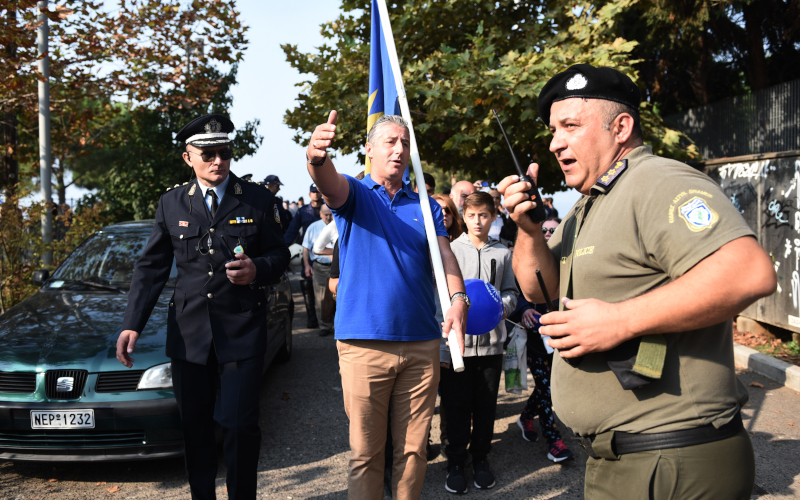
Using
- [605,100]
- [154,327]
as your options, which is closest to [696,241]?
[605,100]

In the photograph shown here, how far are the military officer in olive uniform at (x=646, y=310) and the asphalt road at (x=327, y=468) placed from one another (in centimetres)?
253

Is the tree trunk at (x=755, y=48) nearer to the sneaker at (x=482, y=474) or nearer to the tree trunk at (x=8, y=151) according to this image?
the sneaker at (x=482, y=474)

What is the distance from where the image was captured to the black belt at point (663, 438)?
5.29 feet

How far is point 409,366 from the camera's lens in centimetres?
306

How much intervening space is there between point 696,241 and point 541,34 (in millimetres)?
9076

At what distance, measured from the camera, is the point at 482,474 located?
4.12 metres

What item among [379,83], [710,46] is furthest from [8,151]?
[710,46]

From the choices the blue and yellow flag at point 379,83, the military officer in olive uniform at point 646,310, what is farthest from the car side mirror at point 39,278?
the military officer in olive uniform at point 646,310

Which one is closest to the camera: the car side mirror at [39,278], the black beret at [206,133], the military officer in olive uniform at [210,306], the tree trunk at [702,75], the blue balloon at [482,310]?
the military officer in olive uniform at [210,306]

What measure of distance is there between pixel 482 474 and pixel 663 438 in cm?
271

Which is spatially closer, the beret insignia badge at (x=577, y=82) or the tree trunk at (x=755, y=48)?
the beret insignia badge at (x=577, y=82)

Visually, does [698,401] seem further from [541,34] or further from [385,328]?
[541,34]

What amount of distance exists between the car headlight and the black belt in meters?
3.25

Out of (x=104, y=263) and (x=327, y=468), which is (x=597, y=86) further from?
(x=104, y=263)
